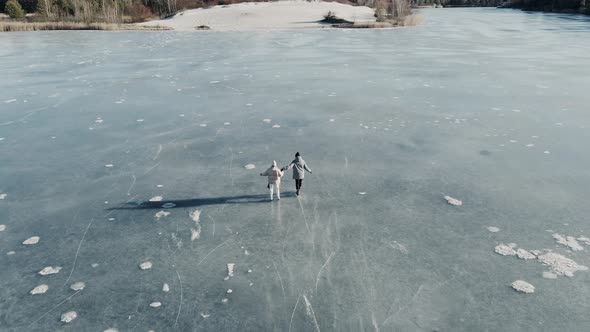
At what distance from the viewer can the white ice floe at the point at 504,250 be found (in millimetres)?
6794

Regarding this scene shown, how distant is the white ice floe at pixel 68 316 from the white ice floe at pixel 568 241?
7.30 m

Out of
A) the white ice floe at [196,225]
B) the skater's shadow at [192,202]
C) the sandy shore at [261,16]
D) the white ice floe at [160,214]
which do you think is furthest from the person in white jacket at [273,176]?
the sandy shore at [261,16]

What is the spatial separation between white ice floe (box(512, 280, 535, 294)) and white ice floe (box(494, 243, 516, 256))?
724 millimetres

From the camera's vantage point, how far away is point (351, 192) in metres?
8.97

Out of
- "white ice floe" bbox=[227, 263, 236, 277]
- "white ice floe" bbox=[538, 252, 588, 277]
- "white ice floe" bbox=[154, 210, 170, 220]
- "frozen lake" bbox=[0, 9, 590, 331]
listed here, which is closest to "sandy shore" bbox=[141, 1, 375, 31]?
"frozen lake" bbox=[0, 9, 590, 331]

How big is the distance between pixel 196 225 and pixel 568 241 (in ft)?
20.5

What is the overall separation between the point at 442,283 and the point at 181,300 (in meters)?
3.59

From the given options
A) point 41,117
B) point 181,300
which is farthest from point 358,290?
point 41,117

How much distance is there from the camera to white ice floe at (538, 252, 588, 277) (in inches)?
249

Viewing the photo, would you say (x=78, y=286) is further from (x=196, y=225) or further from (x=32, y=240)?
(x=196, y=225)

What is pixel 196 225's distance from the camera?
7.71 m

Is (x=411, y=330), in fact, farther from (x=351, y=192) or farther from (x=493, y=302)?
(x=351, y=192)

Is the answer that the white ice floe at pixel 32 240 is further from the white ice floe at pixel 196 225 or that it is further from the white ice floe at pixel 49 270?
the white ice floe at pixel 196 225

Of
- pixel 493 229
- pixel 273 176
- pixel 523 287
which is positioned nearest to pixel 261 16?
pixel 273 176
